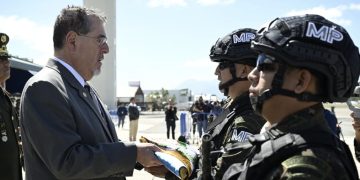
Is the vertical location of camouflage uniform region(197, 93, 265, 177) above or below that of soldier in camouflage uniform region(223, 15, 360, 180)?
below

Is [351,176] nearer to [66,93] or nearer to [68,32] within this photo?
[66,93]

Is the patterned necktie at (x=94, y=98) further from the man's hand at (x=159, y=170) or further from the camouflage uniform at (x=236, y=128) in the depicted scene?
the camouflage uniform at (x=236, y=128)

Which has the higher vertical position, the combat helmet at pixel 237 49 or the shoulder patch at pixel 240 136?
the combat helmet at pixel 237 49

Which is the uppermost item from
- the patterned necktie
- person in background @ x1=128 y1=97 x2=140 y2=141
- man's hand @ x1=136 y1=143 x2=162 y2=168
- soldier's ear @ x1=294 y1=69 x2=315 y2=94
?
soldier's ear @ x1=294 y1=69 x2=315 y2=94

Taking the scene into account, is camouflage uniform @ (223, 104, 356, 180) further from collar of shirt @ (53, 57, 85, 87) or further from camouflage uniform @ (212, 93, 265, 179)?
collar of shirt @ (53, 57, 85, 87)

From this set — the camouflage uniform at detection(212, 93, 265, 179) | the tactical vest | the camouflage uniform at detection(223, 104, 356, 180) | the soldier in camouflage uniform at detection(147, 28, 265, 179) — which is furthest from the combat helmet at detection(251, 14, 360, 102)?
the soldier in camouflage uniform at detection(147, 28, 265, 179)

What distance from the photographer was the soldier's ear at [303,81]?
1.88 m

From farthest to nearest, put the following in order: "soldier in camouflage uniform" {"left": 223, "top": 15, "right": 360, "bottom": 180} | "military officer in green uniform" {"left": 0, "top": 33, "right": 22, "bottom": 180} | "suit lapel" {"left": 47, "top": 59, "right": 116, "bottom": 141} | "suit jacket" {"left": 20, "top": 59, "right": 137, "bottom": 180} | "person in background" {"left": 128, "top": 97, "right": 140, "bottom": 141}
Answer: "person in background" {"left": 128, "top": 97, "right": 140, "bottom": 141}
"military officer in green uniform" {"left": 0, "top": 33, "right": 22, "bottom": 180}
"suit lapel" {"left": 47, "top": 59, "right": 116, "bottom": 141}
"suit jacket" {"left": 20, "top": 59, "right": 137, "bottom": 180}
"soldier in camouflage uniform" {"left": 223, "top": 15, "right": 360, "bottom": 180}

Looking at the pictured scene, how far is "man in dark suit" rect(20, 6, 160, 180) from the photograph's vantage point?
8.03 feet

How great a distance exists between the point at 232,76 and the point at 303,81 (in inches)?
56.8

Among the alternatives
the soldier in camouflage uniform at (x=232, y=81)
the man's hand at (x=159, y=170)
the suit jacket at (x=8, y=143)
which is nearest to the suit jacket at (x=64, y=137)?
the man's hand at (x=159, y=170)

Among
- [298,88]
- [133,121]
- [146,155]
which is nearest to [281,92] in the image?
[298,88]

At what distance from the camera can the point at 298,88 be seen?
189 centimetres

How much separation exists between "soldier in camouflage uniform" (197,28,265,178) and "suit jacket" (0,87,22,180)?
6.91 feet
